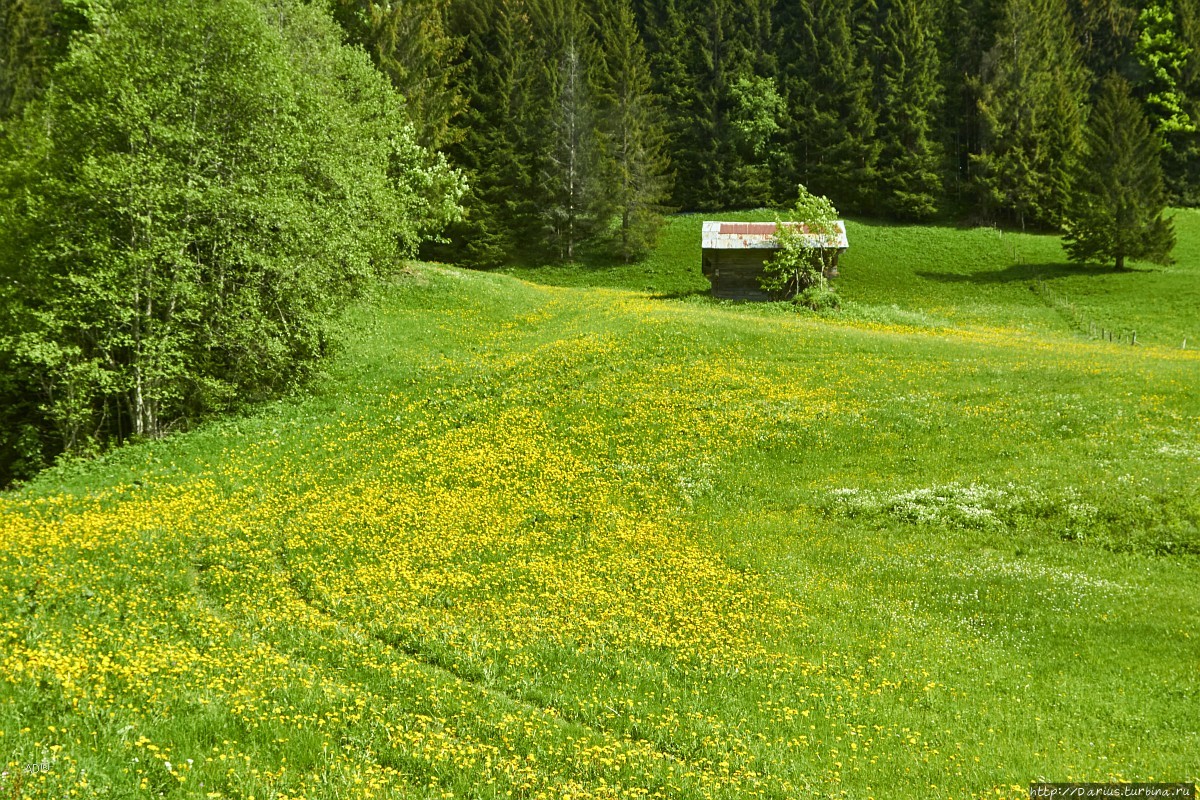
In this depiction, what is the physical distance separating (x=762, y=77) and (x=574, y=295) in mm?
56509

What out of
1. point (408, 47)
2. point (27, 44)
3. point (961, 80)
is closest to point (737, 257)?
point (408, 47)

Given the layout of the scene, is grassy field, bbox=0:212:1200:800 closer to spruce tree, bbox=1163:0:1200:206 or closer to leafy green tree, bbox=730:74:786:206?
leafy green tree, bbox=730:74:786:206

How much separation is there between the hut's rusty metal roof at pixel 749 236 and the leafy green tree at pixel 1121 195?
22.8m

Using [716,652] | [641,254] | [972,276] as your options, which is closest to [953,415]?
[716,652]

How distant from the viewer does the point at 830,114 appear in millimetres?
88062

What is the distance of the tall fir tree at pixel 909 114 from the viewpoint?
275ft

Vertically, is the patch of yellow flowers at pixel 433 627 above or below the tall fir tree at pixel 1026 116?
below

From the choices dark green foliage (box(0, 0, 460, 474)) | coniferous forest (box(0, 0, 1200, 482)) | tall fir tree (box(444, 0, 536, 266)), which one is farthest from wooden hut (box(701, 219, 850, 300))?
dark green foliage (box(0, 0, 460, 474))

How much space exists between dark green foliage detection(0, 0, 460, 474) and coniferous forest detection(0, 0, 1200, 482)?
12 cm

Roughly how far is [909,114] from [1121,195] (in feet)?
92.7

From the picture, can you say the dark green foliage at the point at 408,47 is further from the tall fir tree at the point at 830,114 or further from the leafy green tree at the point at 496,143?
the tall fir tree at the point at 830,114

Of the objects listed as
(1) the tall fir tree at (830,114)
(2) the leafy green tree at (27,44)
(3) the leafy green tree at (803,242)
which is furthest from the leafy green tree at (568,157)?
(2) the leafy green tree at (27,44)

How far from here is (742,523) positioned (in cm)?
2064

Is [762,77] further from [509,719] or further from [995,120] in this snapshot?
[509,719]
